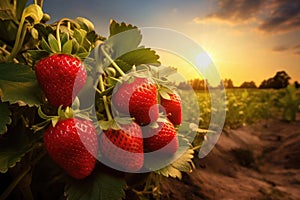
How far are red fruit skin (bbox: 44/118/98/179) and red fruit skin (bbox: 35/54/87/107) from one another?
0.14 feet

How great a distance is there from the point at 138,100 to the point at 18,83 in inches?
8.5

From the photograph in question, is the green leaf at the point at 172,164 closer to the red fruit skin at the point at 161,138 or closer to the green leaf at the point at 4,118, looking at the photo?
the red fruit skin at the point at 161,138

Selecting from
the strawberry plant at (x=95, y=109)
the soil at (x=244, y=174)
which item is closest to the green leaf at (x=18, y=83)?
the strawberry plant at (x=95, y=109)

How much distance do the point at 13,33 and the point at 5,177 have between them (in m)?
0.36

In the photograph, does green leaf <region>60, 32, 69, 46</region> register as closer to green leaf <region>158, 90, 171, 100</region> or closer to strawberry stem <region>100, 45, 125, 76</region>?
strawberry stem <region>100, 45, 125, 76</region>

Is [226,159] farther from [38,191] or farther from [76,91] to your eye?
[76,91]

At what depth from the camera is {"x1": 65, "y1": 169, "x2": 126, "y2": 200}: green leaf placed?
611mm

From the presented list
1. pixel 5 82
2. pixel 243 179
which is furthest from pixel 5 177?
pixel 243 179

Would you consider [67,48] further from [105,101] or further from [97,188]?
[97,188]

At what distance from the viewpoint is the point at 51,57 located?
598mm

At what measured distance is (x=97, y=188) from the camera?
24.3 inches

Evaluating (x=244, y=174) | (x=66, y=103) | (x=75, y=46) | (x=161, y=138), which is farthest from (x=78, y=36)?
(x=244, y=174)

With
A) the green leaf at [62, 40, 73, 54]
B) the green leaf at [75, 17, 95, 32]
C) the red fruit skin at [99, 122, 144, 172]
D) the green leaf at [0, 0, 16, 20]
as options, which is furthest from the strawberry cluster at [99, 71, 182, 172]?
the green leaf at [0, 0, 16, 20]

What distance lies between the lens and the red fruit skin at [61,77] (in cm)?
59
